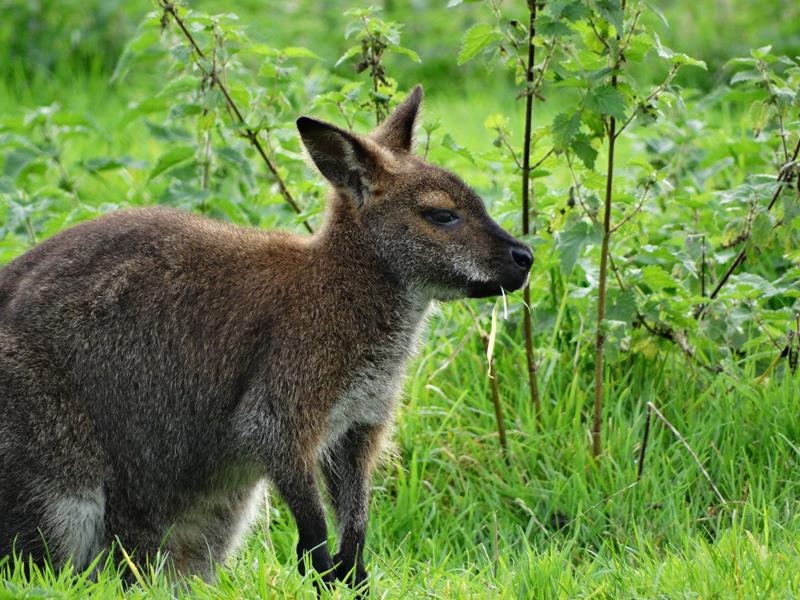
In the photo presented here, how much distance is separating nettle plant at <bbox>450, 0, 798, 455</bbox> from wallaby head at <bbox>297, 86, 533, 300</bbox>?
0.45m

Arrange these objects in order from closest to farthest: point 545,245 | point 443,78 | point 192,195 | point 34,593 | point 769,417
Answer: point 34,593
point 769,417
point 545,245
point 192,195
point 443,78

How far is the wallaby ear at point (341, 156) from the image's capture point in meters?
4.86

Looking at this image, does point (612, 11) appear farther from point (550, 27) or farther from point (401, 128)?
point (401, 128)

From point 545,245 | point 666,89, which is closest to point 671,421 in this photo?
point 545,245

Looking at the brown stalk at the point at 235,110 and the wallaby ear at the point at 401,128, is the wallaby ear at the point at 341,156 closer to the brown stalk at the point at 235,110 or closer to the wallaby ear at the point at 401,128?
the wallaby ear at the point at 401,128

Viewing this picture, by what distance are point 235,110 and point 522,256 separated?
1741mm

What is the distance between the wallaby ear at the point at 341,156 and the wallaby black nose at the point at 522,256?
60cm

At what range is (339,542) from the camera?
4891 mm

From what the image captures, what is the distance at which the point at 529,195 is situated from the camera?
5.76 meters

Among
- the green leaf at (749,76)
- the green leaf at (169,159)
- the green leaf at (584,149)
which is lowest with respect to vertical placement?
the green leaf at (169,159)

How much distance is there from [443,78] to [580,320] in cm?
559

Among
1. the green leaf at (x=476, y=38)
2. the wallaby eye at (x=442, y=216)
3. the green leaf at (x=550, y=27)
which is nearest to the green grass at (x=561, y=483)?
the wallaby eye at (x=442, y=216)

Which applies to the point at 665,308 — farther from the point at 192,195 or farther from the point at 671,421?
the point at 192,195

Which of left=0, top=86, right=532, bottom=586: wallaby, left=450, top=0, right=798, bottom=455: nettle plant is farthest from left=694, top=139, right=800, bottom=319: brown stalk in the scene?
left=0, top=86, right=532, bottom=586: wallaby
